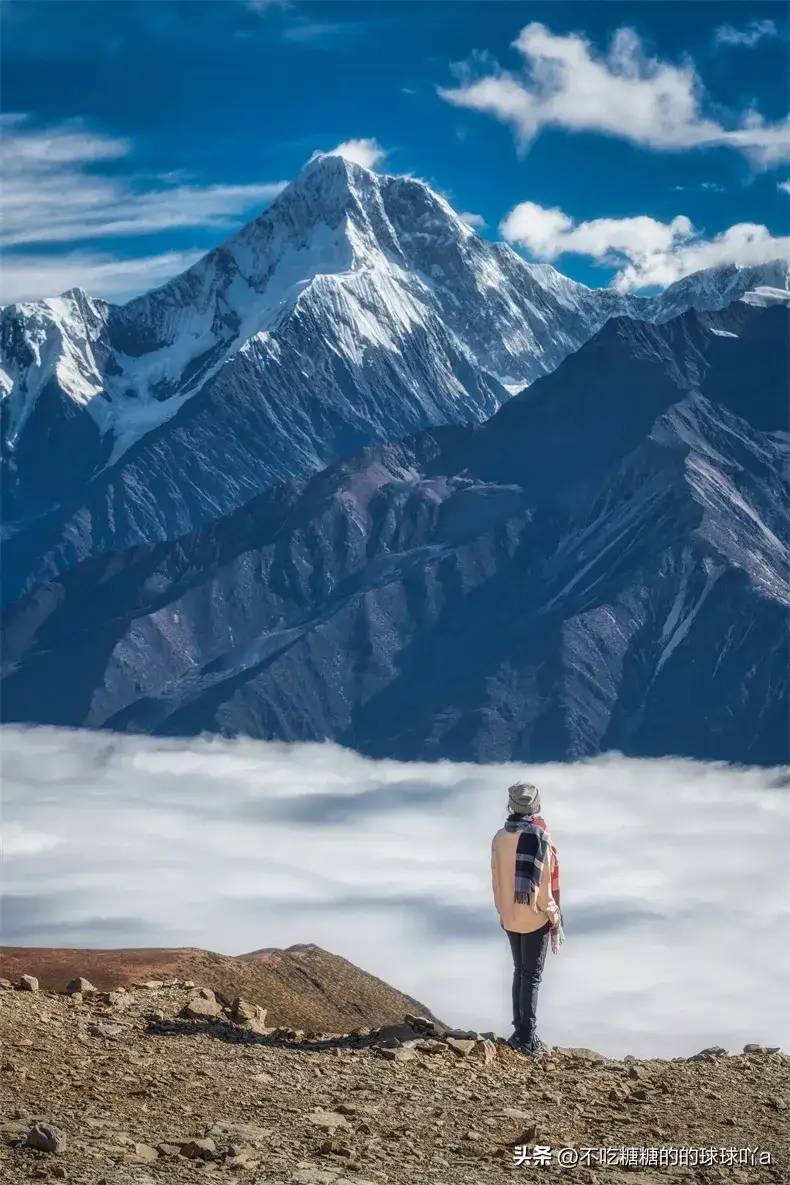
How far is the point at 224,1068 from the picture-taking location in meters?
22.3

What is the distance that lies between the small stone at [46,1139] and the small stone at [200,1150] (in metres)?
1.15

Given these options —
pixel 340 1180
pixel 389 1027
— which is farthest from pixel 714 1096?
pixel 340 1180

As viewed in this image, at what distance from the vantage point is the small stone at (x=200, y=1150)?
61.8 feet

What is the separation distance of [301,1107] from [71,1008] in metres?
5.30

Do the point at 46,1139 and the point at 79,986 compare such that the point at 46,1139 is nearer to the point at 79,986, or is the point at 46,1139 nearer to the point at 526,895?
the point at 526,895

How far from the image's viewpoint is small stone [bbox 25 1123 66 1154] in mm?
18766

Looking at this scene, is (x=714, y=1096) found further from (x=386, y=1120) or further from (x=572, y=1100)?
(x=386, y=1120)

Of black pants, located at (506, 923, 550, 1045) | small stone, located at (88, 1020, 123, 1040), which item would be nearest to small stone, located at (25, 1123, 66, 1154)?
small stone, located at (88, 1020, 123, 1040)

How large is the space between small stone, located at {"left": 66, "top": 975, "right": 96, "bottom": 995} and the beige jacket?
19.8 ft

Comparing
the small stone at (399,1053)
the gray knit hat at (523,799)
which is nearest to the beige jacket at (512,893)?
the gray knit hat at (523,799)

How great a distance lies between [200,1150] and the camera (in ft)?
61.9

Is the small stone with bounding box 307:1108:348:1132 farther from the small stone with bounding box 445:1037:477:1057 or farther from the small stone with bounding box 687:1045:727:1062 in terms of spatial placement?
the small stone with bounding box 687:1045:727:1062

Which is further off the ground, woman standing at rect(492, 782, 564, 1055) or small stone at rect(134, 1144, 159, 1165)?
woman standing at rect(492, 782, 564, 1055)

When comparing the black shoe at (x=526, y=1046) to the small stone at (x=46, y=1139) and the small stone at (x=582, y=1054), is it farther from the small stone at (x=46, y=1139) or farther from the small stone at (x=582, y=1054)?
the small stone at (x=46, y=1139)
